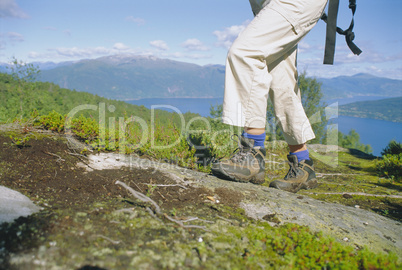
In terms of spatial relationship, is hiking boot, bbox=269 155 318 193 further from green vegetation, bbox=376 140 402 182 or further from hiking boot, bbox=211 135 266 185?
green vegetation, bbox=376 140 402 182

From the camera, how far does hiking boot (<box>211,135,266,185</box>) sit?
120 inches

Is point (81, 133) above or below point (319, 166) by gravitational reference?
above

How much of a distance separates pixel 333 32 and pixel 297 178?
1.80m

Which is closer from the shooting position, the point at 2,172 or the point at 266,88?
the point at 2,172

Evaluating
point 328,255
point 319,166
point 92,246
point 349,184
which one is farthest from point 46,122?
point 319,166

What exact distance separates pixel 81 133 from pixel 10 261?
265cm

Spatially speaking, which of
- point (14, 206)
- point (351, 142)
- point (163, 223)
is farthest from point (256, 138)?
point (351, 142)

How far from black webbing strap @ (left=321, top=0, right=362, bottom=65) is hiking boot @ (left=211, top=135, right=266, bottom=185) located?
1.41 meters

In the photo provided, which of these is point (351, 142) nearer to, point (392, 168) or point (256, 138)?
point (392, 168)

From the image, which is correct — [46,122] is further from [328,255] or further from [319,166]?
[319,166]

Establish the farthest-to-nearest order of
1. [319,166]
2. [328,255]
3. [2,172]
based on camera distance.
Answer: [319,166]
[2,172]
[328,255]

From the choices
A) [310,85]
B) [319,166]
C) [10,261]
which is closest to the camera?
[10,261]

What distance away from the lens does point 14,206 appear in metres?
1.65

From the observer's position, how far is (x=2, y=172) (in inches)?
90.9
